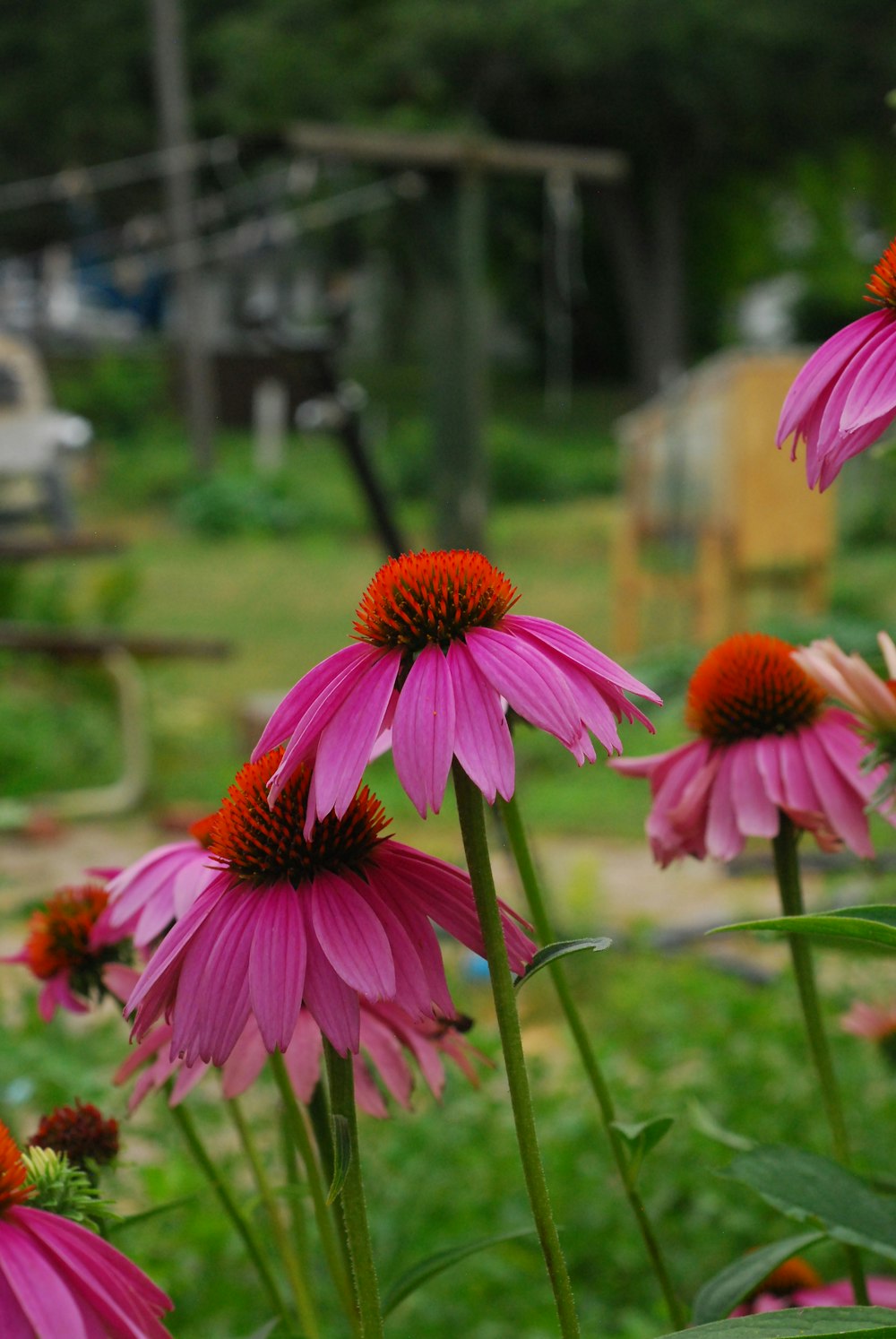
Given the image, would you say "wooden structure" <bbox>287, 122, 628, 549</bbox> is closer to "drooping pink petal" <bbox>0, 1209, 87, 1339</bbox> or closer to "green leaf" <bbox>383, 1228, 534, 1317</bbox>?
"green leaf" <bbox>383, 1228, 534, 1317</bbox>

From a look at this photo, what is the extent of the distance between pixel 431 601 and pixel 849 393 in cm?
13

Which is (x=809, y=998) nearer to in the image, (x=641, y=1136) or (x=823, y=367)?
(x=641, y=1136)

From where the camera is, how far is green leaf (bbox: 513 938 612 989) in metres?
0.37

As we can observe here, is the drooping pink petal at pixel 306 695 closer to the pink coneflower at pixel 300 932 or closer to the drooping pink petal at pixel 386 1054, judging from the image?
the pink coneflower at pixel 300 932

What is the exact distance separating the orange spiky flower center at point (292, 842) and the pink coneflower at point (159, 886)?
77 millimetres

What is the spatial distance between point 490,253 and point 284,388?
227 centimetres

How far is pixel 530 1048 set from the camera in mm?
2062

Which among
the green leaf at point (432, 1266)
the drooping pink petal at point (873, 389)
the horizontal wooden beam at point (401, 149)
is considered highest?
the horizontal wooden beam at point (401, 149)

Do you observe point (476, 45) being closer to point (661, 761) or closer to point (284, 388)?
point (284, 388)

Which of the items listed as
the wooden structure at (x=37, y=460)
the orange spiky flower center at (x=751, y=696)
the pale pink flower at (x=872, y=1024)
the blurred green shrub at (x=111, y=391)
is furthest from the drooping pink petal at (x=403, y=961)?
the blurred green shrub at (x=111, y=391)

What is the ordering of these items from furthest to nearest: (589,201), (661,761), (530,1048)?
(589,201) → (530,1048) → (661,761)

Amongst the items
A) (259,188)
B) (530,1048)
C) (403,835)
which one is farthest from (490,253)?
(530,1048)

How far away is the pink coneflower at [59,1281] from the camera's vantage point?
0.33m

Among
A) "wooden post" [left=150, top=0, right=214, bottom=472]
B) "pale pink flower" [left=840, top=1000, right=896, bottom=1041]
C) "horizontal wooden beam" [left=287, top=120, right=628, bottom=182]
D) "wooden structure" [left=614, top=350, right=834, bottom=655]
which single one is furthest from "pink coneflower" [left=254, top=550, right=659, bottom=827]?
"wooden post" [left=150, top=0, right=214, bottom=472]
